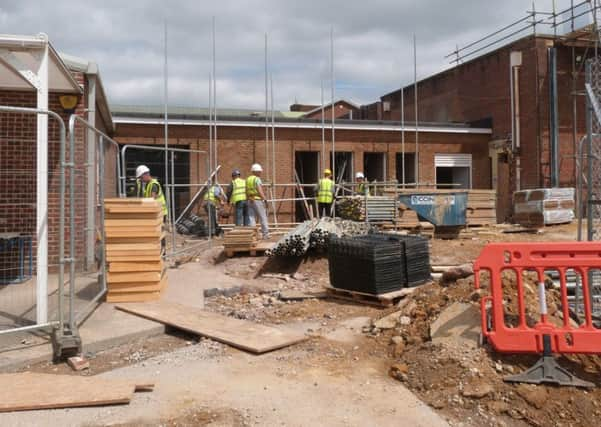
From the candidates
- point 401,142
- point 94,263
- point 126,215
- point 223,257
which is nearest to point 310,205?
point 401,142

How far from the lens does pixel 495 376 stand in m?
4.65

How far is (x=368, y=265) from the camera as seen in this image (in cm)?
788

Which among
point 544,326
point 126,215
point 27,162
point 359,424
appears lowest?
point 359,424

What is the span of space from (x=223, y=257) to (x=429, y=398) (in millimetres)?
7699

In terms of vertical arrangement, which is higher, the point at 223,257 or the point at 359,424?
the point at 223,257

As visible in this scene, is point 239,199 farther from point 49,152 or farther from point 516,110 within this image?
point 516,110

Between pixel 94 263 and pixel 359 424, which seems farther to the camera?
pixel 94 263

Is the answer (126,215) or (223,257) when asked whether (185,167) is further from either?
(126,215)

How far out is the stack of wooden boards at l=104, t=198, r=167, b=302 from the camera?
23.3ft

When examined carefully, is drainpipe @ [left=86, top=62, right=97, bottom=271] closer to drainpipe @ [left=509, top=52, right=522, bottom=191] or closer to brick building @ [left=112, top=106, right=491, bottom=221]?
brick building @ [left=112, top=106, right=491, bottom=221]

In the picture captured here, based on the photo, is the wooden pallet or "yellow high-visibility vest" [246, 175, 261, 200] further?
"yellow high-visibility vest" [246, 175, 261, 200]

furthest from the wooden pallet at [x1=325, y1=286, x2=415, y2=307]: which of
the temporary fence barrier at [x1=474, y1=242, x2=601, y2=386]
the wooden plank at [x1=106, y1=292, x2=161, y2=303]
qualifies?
the wooden plank at [x1=106, y1=292, x2=161, y2=303]

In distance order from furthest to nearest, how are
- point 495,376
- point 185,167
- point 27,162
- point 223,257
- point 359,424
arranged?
1. point 185,167
2. point 223,257
3. point 27,162
4. point 495,376
5. point 359,424

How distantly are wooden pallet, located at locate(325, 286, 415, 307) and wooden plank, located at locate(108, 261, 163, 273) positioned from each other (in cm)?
276
